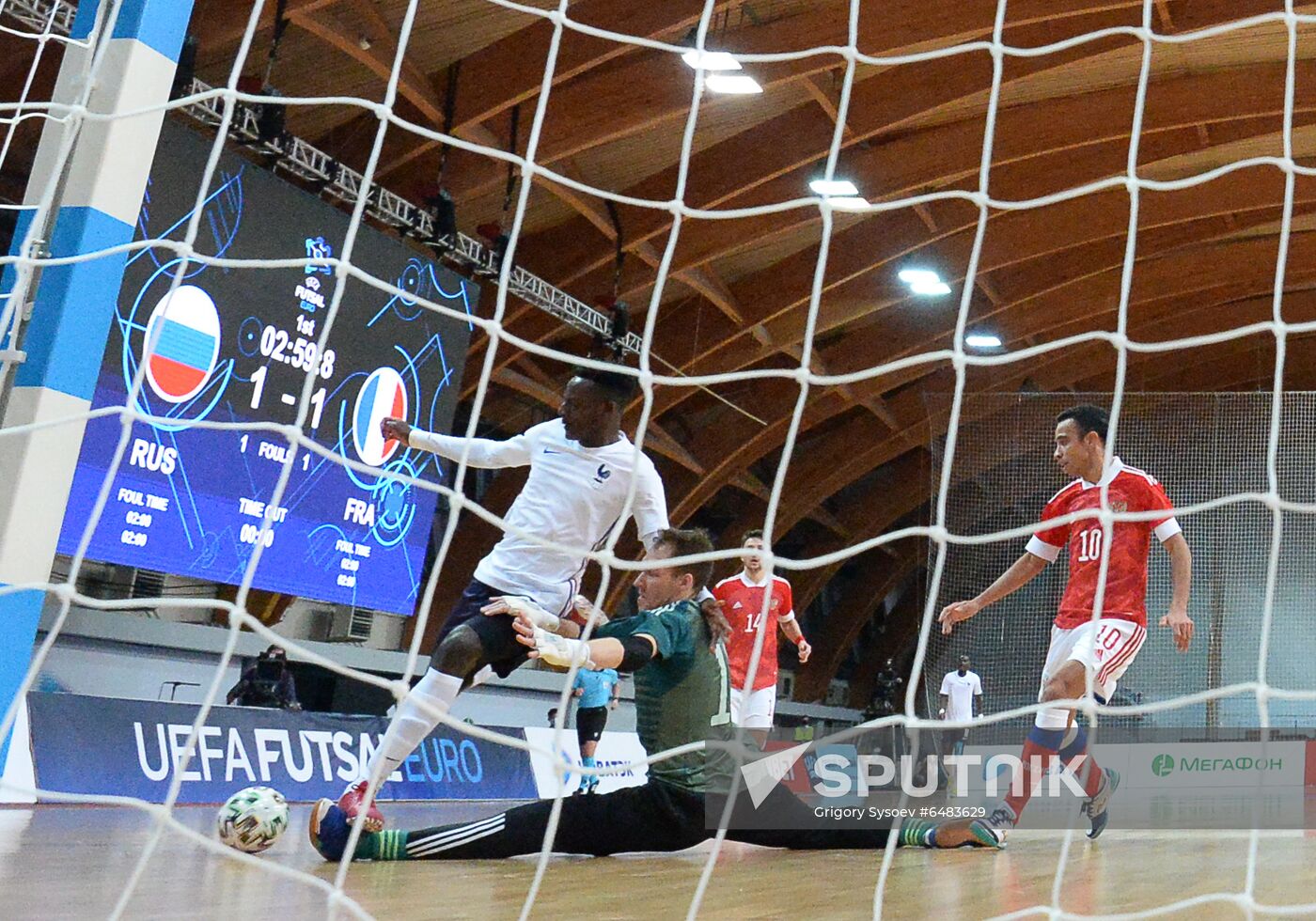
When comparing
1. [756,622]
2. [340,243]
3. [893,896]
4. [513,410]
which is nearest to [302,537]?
[340,243]

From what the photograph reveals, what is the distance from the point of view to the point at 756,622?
709 centimetres

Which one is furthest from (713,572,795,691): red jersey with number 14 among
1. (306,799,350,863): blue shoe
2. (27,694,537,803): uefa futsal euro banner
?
(306,799,350,863): blue shoe

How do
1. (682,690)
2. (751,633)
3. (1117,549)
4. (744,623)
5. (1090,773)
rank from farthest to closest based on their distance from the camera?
(751,633), (744,623), (1090,773), (1117,549), (682,690)

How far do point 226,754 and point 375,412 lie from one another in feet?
8.17

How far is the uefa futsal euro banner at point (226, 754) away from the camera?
6590 millimetres

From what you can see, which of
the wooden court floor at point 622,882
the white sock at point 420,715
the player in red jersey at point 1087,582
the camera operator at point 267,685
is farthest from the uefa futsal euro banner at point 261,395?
the player in red jersey at point 1087,582

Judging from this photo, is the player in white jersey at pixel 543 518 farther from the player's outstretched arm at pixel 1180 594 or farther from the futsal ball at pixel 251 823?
the player's outstretched arm at pixel 1180 594

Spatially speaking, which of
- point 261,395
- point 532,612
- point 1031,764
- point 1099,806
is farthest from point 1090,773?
point 261,395

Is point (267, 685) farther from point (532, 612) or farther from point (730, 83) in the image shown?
point (532, 612)

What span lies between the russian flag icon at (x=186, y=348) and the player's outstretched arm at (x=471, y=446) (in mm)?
3725

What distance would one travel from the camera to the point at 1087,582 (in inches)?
205

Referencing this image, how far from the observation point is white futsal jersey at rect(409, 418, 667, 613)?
4.12m

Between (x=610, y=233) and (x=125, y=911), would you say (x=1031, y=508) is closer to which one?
(x=610, y=233)

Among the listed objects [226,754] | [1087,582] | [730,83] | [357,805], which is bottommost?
[226,754]
